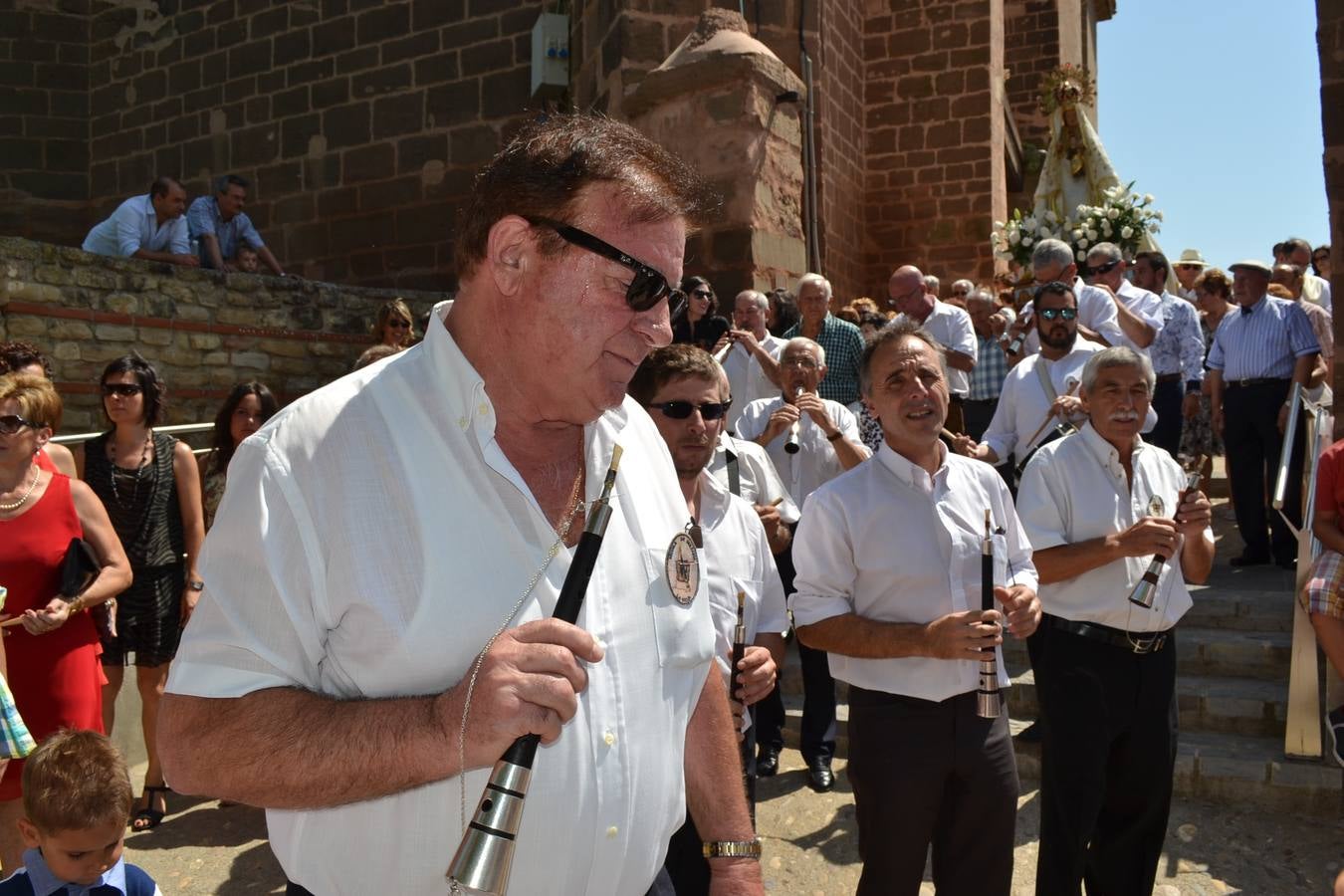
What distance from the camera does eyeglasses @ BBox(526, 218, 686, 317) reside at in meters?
1.64

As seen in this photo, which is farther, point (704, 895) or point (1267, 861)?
point (1267, 861)

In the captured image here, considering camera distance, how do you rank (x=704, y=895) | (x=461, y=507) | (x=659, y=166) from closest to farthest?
(x=461, y=507)
(x=659, y=166)
(x=704, y=895)

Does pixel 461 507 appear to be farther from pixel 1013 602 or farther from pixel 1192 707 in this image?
pixel 1192 707

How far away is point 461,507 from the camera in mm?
1550

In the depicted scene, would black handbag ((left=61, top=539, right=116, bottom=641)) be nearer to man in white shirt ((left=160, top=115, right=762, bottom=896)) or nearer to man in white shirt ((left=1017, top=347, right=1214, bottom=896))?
man in white shirt ((left=160, top=115, right=762, bottom=896))

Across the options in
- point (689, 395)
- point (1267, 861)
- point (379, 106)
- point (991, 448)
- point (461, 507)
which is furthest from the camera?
point (379, 106)

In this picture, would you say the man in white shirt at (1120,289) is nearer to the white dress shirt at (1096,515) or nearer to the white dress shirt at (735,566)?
the white dress shirt at (1096,515)

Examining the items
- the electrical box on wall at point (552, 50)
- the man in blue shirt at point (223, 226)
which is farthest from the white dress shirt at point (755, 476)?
the electrical box on wall at point (552, 50)

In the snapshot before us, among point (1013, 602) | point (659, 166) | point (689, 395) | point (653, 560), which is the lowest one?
point (1013, 602)

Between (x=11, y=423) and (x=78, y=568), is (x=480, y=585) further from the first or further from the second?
(x=11, y=423)

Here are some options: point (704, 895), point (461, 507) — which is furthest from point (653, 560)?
point (704, 895)

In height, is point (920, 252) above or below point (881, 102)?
below

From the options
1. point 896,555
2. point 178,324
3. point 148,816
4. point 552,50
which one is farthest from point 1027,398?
point 552,50

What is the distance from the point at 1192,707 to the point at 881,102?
408 inches
